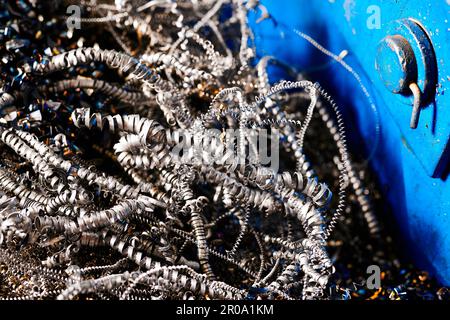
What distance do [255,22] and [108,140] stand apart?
0.43 m

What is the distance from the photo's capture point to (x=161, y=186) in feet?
2.69

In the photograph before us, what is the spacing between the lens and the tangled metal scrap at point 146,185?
0.70 metres

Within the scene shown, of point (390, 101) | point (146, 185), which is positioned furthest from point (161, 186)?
point (390, 101)

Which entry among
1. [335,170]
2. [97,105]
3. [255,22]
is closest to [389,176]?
[335,170]

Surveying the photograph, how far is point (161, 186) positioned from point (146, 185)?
0.03 metres

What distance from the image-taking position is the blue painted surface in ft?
2.31

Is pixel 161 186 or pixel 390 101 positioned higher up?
pixel 390 101

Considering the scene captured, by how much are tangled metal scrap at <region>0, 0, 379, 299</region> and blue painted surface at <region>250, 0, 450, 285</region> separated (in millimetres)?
70

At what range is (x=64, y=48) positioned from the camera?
0.98m

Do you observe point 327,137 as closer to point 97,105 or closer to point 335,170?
point 335,170

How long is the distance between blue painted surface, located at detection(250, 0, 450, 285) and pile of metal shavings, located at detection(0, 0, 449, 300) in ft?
0.19

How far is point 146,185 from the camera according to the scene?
31.3 inches

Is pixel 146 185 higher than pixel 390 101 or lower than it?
lower

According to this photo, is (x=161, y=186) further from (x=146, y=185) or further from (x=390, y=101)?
(x=390, y=101)
